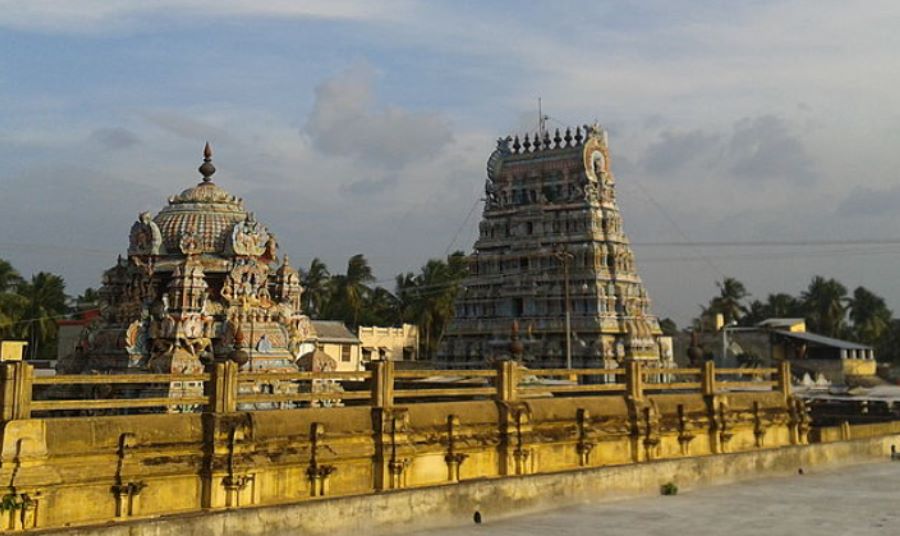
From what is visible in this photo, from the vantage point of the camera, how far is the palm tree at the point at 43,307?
66938 mm

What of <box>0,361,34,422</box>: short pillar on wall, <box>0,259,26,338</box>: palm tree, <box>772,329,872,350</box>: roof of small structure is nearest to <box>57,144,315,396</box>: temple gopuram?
<box>0,361,34,422</box>: short pillar on wall

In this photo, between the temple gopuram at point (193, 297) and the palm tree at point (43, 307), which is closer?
the temple gopuram at point (193, 297)

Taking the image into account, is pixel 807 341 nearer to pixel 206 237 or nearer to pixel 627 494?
pixel 206 237

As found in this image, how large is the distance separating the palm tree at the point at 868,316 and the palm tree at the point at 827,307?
1364mm

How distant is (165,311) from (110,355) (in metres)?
2.78

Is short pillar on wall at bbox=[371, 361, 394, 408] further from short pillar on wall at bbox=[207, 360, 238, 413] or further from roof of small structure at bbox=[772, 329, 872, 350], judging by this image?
roof of small structure at bbox=[772, 329, 872, 350]

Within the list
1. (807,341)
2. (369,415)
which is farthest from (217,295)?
(807,341)

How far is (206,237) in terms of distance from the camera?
109 feet

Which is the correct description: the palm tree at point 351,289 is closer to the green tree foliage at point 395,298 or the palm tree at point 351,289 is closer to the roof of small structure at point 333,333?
the green tree foliage at point 395,298

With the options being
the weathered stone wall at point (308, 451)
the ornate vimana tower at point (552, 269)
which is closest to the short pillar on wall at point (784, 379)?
the weathered stone wall at point (308, 451)

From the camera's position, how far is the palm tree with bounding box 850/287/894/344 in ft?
342

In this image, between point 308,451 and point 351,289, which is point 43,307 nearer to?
point 351,289

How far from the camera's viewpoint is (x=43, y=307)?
Result: 2717 inches

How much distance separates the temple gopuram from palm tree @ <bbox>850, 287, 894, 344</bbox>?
3552 inches
